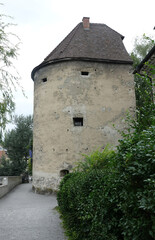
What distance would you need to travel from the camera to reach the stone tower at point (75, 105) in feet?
42.8

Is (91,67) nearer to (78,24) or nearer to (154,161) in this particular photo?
(78,24)

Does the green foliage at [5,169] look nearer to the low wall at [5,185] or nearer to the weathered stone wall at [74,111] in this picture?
the low wall at [5,185]

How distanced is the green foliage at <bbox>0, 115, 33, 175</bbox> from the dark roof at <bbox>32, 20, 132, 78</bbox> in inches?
506

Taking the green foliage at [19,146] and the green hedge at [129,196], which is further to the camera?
the green foliage at [19,146]

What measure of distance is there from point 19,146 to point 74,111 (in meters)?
15.5

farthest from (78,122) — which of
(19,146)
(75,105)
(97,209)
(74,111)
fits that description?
(19,146)

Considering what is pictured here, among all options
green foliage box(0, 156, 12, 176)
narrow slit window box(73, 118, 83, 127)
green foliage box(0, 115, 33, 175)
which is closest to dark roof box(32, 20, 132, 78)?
narrow slit window box(73, 118, 83, 127)

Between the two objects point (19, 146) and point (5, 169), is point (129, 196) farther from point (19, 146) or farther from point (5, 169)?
point (19, 146)

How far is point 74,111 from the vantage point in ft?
43.6

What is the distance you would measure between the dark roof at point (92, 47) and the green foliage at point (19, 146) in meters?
12.9

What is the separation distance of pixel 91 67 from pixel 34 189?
8678 mm

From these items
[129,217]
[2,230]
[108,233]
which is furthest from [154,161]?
[2,230]

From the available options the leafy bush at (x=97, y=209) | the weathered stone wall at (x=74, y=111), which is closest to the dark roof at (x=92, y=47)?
the weathered stone wall at (x=74, y=111)

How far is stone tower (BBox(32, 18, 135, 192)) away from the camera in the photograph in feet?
42.8
